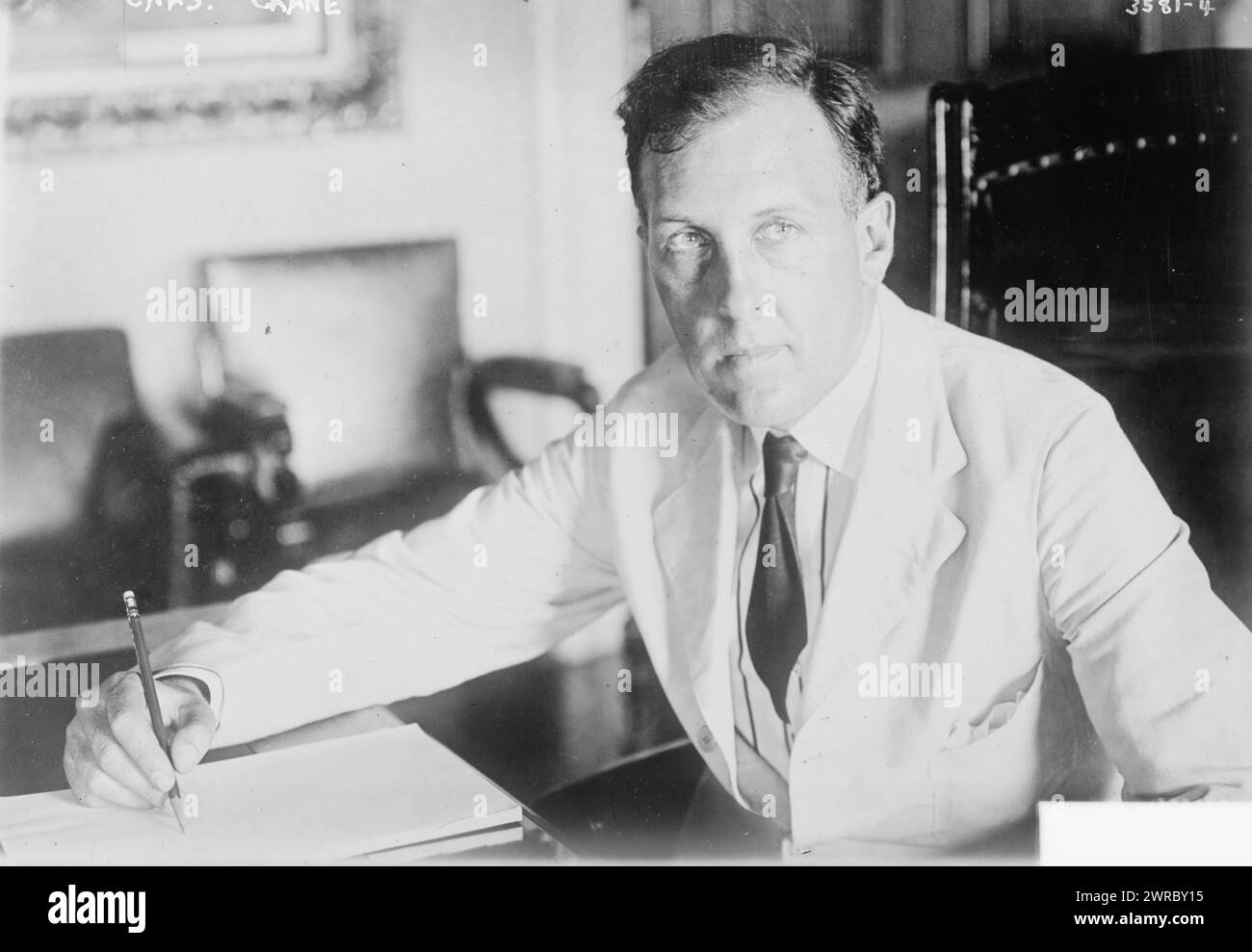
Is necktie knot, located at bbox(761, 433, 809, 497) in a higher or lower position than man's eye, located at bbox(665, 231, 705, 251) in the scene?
lower

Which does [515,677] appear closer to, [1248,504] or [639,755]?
[639,755]

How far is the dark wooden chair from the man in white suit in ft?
0.14

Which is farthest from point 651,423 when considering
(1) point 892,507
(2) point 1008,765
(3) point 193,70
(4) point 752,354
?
(3) point 193,70

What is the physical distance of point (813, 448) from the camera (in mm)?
1021

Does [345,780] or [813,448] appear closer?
[345,780]

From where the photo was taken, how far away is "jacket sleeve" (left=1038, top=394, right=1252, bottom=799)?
928mm

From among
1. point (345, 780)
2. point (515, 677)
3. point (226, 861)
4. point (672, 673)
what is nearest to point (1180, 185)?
point (672, 673)

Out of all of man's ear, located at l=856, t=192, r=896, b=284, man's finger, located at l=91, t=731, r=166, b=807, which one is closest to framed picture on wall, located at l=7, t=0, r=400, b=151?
man's ear, located at l=856, t=192, r=896, b=284

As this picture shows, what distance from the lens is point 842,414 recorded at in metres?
1.02

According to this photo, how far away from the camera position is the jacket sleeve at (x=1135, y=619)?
0.93m

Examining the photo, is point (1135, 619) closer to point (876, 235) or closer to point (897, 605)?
point (897, 605)

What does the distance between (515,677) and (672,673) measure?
16cm

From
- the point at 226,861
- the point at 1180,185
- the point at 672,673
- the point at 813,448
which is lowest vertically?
the point at 226,861

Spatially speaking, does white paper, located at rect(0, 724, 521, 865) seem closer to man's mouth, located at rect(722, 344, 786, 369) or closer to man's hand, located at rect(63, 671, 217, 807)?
man's hand, located at rect(63, 671, 217, 807)
